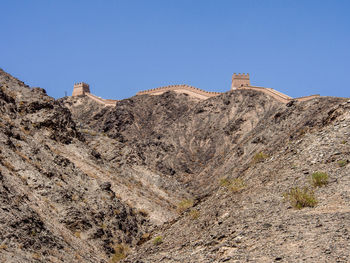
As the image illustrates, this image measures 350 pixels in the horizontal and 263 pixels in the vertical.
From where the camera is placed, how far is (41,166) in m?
28.1

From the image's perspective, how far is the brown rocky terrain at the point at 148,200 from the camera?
1456 cm

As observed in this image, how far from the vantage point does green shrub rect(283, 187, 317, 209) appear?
623 inches

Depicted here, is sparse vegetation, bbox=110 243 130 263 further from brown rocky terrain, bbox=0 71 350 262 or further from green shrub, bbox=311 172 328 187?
green shrub, bbox=311 172 328 187

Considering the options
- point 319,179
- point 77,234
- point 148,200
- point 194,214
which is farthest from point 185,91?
point 319,179

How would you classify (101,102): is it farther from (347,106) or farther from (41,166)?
(347,106)

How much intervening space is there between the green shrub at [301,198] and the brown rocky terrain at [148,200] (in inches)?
7.0

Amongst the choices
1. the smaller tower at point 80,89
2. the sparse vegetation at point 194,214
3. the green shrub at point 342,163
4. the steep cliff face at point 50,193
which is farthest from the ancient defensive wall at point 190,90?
the green shrub at point 342,163

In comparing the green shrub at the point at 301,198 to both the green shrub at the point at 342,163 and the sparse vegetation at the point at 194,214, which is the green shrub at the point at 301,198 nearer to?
the green shrub at the point at 342,163

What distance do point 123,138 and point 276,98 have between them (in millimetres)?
21350

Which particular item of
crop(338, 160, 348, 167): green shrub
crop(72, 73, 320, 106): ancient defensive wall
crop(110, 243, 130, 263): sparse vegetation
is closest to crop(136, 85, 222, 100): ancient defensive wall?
crop(72, 73, 320, 106): ancient defensive wall

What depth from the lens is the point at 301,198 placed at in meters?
16.0

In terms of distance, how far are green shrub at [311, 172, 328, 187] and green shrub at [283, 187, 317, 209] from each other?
1.09ft

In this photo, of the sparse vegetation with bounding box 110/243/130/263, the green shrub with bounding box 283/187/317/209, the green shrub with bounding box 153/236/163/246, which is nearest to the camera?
the green shrub with bounding box 283/187/317/209

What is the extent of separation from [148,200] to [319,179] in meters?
19.1
